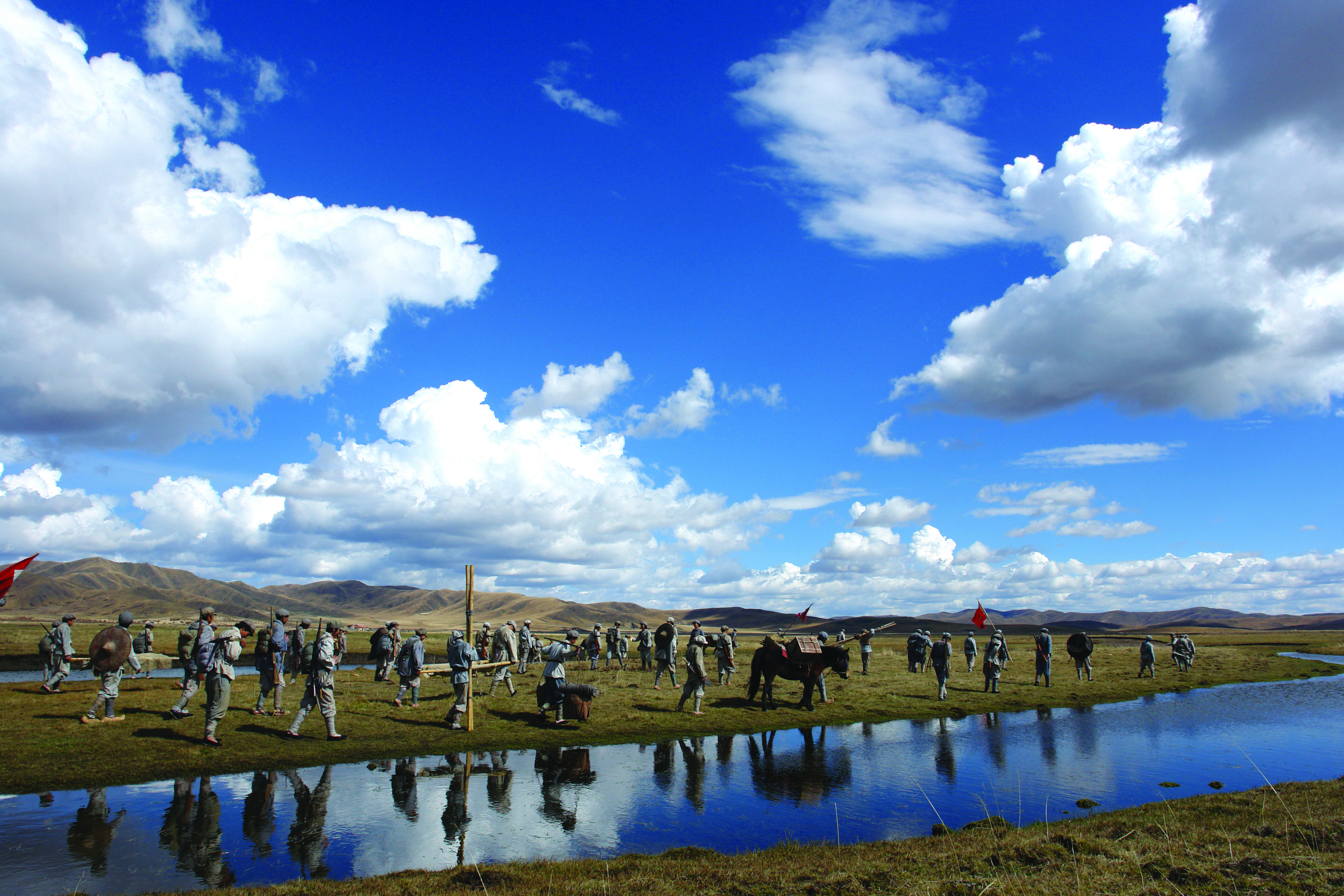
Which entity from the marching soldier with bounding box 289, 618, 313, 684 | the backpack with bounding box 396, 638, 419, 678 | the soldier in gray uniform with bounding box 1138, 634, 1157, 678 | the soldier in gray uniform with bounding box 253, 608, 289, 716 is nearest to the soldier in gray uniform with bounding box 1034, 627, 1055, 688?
the soldier in gray uniform with bounding box 1138, 634, 1157, 678

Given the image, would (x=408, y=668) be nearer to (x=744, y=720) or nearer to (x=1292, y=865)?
(x=744, y=720)

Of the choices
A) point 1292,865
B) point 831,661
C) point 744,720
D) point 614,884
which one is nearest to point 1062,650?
point 831,661

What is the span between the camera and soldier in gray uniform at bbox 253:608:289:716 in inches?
885

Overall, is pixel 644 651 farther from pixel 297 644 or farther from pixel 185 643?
pixel 185 643

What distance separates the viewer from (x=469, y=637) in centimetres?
2059

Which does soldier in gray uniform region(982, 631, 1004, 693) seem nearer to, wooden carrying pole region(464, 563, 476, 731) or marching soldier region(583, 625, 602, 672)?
marching soldier region(583, 625, 602, 672)

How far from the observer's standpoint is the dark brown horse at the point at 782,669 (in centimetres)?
2756

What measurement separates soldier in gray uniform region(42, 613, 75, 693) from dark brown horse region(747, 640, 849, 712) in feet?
79.4

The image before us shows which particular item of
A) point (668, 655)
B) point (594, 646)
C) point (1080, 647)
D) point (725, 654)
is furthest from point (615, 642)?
point (1080, 647)

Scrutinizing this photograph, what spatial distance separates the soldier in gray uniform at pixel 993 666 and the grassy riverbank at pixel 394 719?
71 centimetres

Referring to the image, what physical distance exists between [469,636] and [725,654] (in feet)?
51.0

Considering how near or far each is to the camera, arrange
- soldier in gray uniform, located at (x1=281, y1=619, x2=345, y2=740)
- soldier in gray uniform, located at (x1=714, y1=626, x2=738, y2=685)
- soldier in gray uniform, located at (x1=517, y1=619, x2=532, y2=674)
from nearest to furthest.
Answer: soldier in gray uniform, located at (x1=281, y1=619, x2=345, y2=740) → soldier in gray uniform, located at (x1=714, y1=626, x2=738, y2=685) → soldier in gray uniform, located at (x1=517, y1=619, x2=532, y2=674)

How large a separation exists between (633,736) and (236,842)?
12.3 meters

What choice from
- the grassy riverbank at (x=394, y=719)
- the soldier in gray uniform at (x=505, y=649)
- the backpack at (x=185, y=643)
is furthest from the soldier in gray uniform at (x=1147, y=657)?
the backpack at (x=185, y=643)
